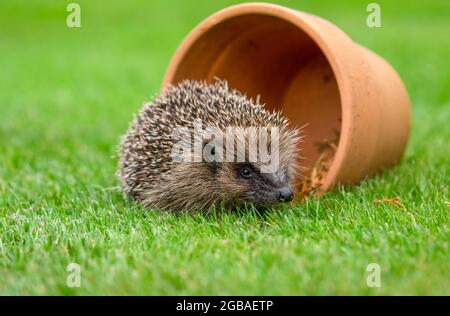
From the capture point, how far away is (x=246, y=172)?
4918 millimetres

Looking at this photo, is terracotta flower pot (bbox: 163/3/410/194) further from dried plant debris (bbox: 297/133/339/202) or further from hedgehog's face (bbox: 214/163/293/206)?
hedgehog's face (bbox: 214/163/293/206)

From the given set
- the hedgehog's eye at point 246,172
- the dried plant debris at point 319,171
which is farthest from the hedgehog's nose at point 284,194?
the dried plant debris at point 319,171

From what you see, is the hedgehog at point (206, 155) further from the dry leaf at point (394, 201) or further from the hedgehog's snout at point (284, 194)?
the dry leaf at point (394, 201)

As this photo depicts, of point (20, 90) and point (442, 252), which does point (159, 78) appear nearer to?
point (20, 90)

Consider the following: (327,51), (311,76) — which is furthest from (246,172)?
(311,76)

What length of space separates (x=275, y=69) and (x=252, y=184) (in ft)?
7.47

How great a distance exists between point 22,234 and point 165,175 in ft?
4.12

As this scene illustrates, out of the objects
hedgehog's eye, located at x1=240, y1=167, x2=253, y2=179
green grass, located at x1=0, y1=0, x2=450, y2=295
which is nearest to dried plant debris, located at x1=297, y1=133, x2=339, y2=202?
green grass, located at x1=0, y1=0, x2=450, y2=295

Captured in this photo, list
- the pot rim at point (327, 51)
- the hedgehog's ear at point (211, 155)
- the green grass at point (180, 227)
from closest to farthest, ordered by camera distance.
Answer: the green grass at point (180, 227) < the hedgehog's ear at point (211, 155) < the pot rim at point (327, 51)

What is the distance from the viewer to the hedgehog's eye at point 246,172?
489 centimetres

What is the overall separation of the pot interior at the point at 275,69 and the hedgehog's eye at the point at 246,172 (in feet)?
4.38

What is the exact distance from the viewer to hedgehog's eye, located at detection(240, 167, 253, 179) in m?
4.89

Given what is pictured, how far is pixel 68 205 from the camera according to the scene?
17.1 feet
